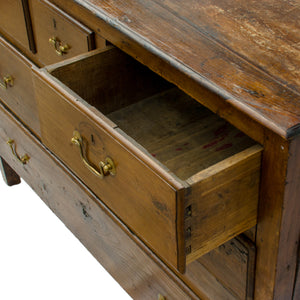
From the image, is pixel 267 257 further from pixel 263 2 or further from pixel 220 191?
pixel 263 2

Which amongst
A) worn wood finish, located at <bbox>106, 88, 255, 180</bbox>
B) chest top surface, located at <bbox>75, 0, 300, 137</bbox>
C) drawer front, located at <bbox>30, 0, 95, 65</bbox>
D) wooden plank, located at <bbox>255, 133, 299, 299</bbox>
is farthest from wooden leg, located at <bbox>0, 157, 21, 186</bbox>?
wooden plank, located at <bbox>255, 133, 299, 299</bbox>

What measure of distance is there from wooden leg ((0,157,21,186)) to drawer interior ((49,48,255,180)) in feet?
2.94

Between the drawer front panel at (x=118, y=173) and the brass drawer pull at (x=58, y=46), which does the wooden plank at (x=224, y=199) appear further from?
the brass drawer pull at (x=58, y=46)

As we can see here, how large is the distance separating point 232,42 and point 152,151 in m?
0.28

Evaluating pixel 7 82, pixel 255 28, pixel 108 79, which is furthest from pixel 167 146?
pixel 7 82

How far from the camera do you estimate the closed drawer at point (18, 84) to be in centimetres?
153

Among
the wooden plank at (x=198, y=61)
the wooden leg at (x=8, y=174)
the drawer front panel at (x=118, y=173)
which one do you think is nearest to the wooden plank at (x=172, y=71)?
the wooden plank at (x=198, y=61)

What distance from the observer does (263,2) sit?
3.63 ft

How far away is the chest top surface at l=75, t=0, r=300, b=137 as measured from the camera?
86 cm

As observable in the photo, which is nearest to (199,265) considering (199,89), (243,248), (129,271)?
(243,248)

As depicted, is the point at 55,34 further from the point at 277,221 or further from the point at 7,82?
the point at 277,221

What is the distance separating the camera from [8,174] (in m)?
2.07

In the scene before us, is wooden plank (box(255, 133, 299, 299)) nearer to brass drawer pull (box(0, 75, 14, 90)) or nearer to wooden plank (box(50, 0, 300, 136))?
wooden plank (box(50, 0, 300, 136))

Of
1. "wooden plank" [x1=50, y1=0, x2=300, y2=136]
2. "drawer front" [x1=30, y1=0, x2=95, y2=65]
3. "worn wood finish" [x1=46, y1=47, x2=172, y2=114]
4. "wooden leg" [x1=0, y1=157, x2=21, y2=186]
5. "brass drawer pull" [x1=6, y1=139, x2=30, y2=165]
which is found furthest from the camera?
"wooden leg" [x1=0, y1=157, x2=21, y2=186]
